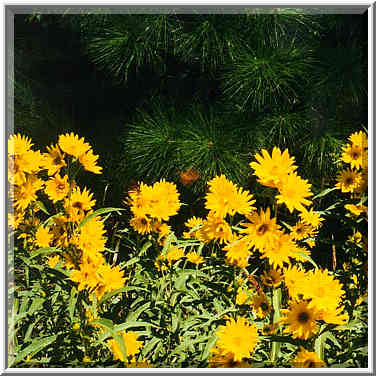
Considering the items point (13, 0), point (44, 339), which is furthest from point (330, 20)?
point (44, 339)

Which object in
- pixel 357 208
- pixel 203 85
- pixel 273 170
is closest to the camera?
pixel 273 170

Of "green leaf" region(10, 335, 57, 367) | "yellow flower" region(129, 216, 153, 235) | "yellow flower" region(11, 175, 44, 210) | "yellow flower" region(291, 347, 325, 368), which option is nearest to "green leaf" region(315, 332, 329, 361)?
"yellow flower" region(291, 347, 325, 368)

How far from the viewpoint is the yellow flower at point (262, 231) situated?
721 mm

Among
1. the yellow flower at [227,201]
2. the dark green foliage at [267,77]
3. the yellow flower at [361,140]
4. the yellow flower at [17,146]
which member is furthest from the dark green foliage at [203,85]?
the yellow flower at [227,201]

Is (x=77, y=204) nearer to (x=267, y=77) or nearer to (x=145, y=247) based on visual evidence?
(x=145, y=247)

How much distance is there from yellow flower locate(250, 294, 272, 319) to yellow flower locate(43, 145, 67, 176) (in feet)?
1.38

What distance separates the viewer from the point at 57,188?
86 centimetres

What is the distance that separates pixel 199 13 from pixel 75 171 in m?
0.62

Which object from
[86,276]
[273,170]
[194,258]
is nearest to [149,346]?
[86,276]

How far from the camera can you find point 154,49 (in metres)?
1.41

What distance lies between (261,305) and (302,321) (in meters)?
0.13

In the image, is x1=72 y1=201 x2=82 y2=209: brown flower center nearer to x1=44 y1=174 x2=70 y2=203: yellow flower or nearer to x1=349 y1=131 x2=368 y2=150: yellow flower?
x1=44 y1=174 x2=70 y2=203: yellow flower

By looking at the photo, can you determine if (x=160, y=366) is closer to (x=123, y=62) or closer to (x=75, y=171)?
(x=75, y=171)

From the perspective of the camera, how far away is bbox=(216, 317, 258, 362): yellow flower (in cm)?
69
